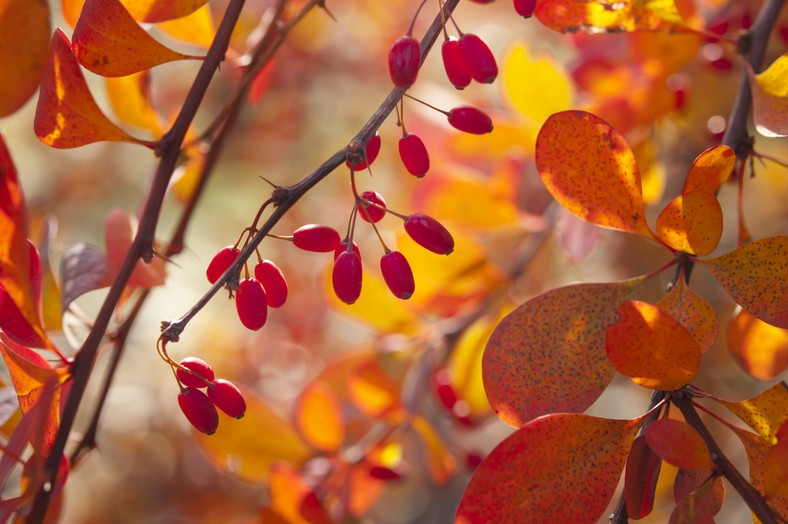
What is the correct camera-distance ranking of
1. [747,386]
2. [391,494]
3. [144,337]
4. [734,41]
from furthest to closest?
[391,494] < [144,337] < [747,386] < [734,41]

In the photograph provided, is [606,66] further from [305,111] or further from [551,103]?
[305,111]

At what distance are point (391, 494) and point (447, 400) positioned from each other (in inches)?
37.1

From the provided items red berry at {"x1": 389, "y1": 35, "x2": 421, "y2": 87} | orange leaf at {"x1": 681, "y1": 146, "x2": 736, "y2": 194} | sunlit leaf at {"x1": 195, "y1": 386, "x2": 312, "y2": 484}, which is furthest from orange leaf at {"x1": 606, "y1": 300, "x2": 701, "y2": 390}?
sunlit leaf at {"x1": 195, "y1": 386, "x2": 312, "y2": 484}

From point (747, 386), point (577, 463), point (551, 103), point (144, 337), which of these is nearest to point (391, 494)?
point (144, 337)

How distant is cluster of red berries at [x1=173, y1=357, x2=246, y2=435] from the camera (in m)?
0.54

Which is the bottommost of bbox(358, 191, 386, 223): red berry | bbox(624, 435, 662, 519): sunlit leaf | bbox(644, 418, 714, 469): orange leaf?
bbox(624, 435, 662, 519): sunlit leaf

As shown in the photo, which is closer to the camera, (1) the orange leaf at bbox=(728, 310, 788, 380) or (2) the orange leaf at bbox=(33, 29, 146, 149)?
(2) the orange leaf at bbox=(33, 29, 146, 149)

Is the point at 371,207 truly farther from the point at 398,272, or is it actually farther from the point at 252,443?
the point at 252,443

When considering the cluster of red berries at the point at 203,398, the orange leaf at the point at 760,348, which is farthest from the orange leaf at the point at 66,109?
the orange leaf at the point at 760,348

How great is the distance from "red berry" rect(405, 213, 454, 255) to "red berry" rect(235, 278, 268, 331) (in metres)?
0.12

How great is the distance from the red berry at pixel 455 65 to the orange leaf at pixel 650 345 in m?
0.21

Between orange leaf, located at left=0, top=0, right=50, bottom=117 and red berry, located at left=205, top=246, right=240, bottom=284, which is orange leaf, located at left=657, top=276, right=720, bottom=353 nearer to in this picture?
red berry, located at left=205, top=246, right=240, bottom=284

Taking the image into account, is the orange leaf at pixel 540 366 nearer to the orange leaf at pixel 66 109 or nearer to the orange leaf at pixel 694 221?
the orange leaf at pixel 694 221

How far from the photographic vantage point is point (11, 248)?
0.49 meters
